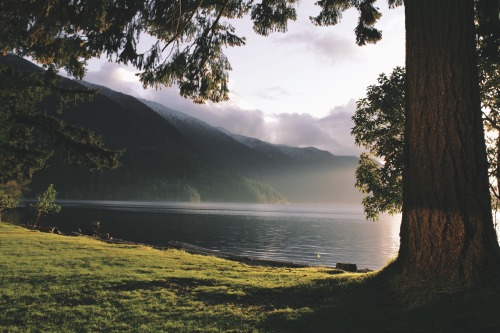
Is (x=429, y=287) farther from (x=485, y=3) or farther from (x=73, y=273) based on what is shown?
(x=73, y=273)

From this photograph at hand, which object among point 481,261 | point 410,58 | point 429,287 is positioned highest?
point 410,58

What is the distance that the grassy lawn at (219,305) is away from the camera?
238 inches

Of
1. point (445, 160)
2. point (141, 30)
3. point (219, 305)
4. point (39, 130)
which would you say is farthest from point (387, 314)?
point (39, 130)

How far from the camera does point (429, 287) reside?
260 inches

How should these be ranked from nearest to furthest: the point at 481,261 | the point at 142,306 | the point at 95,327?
the point at 481,261 → the point at 95,327 → the point at 142,306

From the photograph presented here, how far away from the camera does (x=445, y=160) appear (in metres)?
6.71

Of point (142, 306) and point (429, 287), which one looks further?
point (142, 306)

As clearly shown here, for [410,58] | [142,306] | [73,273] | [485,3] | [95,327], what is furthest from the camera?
[73,273]

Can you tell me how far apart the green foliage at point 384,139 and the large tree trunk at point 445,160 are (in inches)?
460

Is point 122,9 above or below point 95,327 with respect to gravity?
above

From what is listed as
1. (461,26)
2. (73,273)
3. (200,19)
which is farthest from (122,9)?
(461,26)

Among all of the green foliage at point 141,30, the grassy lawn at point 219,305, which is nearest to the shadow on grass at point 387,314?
the grassy lawn at point 219,305

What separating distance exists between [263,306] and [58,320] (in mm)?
4097

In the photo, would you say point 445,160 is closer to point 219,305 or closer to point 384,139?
point 219,305
